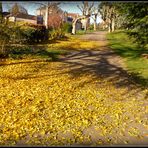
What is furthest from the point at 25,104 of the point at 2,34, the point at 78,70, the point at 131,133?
the point at 2,34

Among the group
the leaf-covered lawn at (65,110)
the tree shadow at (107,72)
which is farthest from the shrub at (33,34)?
the leaf-covered lawn at (65,110)

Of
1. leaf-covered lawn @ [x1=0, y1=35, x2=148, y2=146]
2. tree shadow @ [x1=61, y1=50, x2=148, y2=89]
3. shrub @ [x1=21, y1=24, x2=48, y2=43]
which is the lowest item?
leaf-covered lawn @ [x1=0, y1=35, x2=148, y2=146]

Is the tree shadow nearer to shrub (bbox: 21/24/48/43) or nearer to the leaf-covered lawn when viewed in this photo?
the leaf-covered lawn

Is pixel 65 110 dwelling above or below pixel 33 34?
below

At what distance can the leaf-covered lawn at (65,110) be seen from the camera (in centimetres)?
751

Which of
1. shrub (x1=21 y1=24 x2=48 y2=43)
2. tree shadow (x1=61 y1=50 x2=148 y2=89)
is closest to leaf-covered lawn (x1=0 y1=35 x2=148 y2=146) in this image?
tree shadow (x1=61 y1=50 x2=148 y2=89)

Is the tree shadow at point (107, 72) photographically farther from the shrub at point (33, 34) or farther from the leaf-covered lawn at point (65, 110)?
the shrub at point (33, 34)

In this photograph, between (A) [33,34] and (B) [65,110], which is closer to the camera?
(B) [65,110]

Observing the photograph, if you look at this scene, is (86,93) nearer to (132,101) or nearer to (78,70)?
(132,101)

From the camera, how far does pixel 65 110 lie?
9.43 m

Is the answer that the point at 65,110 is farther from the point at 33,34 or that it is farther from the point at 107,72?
the point at 33,34

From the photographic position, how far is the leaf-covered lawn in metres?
7.51

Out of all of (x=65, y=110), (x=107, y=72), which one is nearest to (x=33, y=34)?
(x=107, y=72)

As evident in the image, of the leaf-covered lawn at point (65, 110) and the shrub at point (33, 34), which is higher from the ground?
the shrub at point (33, 34)
